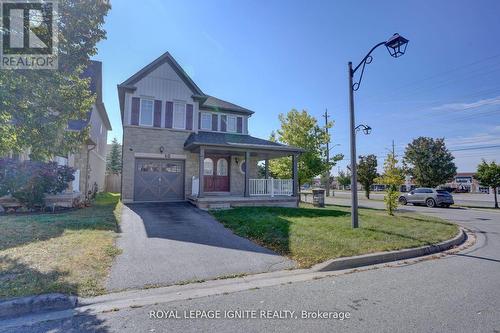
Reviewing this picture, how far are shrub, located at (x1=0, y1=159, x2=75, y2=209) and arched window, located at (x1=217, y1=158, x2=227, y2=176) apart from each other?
8103mm

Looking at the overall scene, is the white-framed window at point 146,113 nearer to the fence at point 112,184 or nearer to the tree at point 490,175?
the fence at point 112,184

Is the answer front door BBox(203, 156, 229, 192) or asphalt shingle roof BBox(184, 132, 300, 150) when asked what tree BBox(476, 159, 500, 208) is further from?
front door BBox(203, 156, 229, 192)

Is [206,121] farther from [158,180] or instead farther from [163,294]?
Answer: [163,294]

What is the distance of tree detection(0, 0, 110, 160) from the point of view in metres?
5.52

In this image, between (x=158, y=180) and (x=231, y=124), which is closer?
(x=158, y=180)

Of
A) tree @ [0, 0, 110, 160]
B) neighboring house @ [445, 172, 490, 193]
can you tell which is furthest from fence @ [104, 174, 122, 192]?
neighboring house @ [445, 172, 490, 193]

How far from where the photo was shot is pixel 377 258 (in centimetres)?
638

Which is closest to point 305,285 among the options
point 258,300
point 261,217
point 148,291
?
point 258,300

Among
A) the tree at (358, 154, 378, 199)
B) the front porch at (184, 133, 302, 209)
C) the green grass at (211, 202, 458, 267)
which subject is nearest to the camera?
the green grass at (211, 202, 458, 267)

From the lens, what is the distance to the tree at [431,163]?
3072 cm

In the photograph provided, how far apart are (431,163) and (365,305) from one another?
32.6 metres

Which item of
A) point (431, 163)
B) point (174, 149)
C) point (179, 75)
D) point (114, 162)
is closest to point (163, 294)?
point (174, 149)

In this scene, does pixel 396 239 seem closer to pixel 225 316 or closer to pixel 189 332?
pixel 225 316

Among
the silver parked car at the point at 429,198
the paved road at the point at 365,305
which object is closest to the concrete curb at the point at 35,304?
the paved road at the point at 365,305
